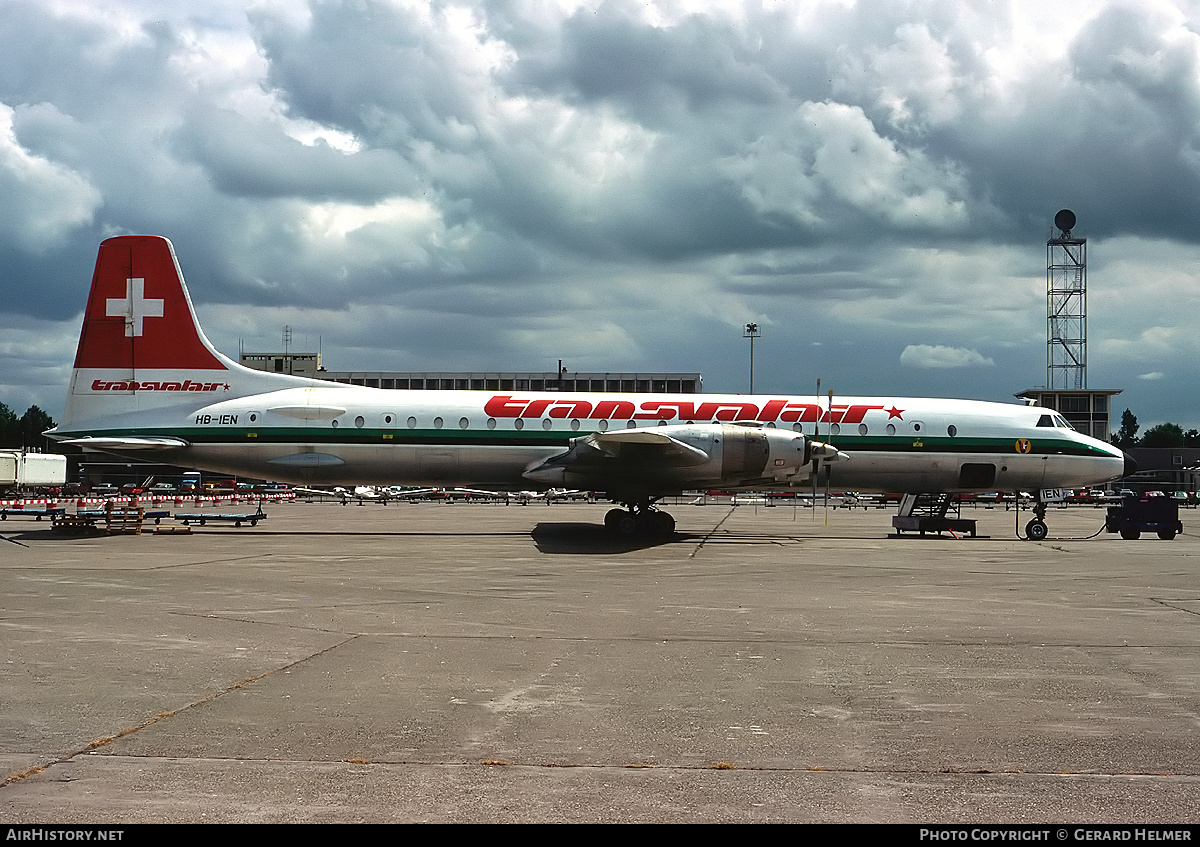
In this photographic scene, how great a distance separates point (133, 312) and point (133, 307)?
14 centimetres

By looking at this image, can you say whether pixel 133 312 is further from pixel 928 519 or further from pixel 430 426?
pixel 928 519

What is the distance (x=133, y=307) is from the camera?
29.4 meters

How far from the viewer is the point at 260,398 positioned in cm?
2942

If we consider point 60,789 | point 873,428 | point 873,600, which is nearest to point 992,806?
point 60,789

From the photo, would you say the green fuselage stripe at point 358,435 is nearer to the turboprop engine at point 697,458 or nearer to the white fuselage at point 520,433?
the white fuselage at point 520,433

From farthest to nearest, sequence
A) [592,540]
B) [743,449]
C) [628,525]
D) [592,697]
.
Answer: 1. [628,525]
2. [592,540]
3. [743,449]
4. [592,697]

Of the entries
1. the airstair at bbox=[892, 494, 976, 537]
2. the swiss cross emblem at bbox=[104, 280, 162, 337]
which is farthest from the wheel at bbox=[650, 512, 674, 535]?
the swiss cross emblem at bbox=[104, 280, 162, 337]

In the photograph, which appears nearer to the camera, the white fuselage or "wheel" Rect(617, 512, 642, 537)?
"wheel" Rect(617, 512, 642, 537)

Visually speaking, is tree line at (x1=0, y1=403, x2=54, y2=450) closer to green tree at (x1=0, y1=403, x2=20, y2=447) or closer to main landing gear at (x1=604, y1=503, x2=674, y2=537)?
green tree at (x1=0, y1=403, x2=20, y2=447)

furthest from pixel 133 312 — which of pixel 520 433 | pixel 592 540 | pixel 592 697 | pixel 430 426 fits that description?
pixel 592 697

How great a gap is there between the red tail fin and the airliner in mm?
37

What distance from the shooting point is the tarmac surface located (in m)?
5.75

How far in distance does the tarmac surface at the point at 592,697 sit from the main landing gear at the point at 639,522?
9.37 meters
